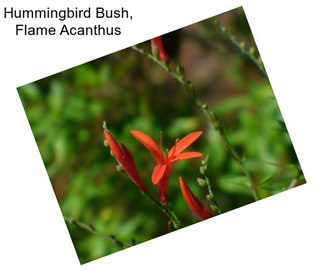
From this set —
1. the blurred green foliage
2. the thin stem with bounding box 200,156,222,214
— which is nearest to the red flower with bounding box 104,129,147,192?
the thin stem with bounding box 200,156,222,214

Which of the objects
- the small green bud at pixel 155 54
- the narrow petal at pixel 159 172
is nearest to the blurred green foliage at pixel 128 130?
the narrow petal at pixel 159 172

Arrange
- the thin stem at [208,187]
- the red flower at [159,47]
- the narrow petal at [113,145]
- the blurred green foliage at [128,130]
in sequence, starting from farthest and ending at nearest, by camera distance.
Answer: the blurred green foliage at [128,130] < the red flower at [159,47] < the narrow petal at [113,145] < the thin stem at [208,187]

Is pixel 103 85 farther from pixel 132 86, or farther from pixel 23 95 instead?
pixel 23 95

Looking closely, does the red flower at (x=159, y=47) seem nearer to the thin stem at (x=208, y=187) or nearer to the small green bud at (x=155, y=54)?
the small green bud at (x=155, y=54)

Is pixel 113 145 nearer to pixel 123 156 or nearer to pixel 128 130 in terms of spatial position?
pixel 123 156

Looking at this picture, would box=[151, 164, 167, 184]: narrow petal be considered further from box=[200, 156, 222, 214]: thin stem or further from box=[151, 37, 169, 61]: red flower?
box=[151, 37, 169, 61]: red flower
